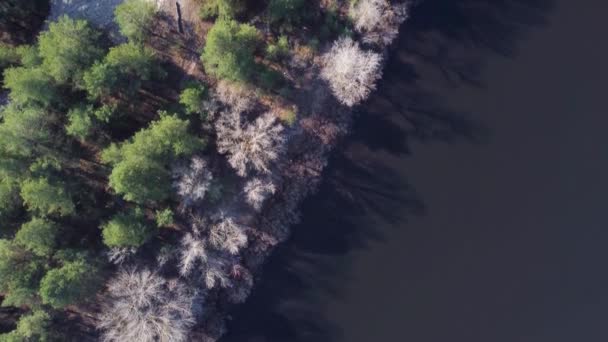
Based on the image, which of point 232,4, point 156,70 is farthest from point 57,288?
point 232,4

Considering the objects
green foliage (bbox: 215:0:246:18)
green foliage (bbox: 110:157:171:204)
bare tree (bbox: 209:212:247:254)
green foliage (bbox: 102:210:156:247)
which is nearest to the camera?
green foliage (bbox: 110:157:171:204)

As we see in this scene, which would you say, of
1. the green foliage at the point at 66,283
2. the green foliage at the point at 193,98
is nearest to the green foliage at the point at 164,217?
the green foliage at the point at 66,283

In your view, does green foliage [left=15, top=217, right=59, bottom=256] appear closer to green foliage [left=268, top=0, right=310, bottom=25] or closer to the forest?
the forest

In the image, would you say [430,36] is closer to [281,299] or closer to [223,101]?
[223,101]

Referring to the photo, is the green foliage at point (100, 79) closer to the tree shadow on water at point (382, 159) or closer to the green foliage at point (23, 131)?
the green foliage at point (23, 131)

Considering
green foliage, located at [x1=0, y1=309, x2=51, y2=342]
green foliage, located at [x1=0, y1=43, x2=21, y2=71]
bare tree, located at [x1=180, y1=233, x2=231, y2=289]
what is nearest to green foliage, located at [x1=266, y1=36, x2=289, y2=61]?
bare tree, located at [x1=180, y1=233, x2=231, y2=289]

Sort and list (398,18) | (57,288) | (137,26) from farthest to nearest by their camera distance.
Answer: (398,18) < (137,26) < (57,288)

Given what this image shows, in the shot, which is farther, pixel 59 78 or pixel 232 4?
pixel 232 4
